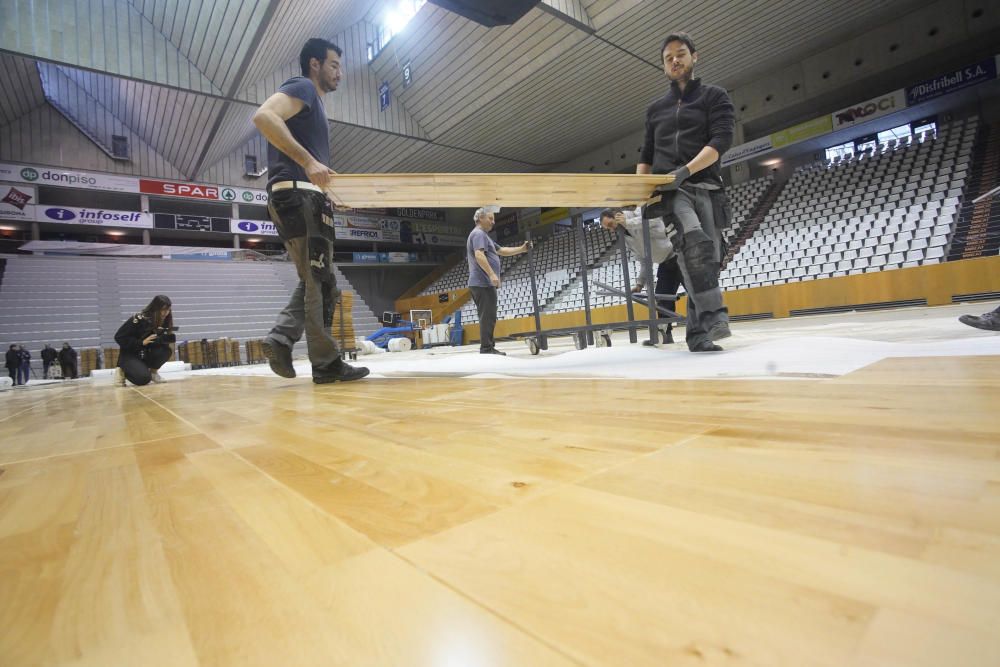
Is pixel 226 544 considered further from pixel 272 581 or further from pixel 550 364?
pixel 550 364

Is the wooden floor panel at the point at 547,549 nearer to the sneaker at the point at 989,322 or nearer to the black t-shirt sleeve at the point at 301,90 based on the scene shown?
the sneaker at the point at 989,322

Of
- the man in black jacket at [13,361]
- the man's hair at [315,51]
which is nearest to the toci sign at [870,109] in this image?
the man's hair at [315,51]

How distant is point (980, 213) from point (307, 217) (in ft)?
25.5

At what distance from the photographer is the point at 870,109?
855cm

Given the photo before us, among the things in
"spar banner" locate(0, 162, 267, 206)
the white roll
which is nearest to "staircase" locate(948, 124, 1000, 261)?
the white roll

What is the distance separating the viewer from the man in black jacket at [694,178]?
61.6 inches

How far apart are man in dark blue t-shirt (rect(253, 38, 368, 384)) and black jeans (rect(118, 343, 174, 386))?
7.51 feet

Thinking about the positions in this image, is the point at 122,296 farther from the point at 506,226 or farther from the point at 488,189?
the point at 488,189

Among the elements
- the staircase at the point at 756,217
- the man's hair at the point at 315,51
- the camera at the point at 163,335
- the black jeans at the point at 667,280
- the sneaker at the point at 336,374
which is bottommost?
the sneaker at the point at 336,374

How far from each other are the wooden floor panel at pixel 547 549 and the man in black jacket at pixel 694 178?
1.05 metres

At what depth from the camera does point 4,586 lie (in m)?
0.26

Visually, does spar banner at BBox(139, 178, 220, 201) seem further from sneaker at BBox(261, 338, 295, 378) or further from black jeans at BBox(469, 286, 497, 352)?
sneaker at BBox(261, 338, 295, 378)

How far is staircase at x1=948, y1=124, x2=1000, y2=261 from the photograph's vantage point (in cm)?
515

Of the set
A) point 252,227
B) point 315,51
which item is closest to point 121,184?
point 252,227
